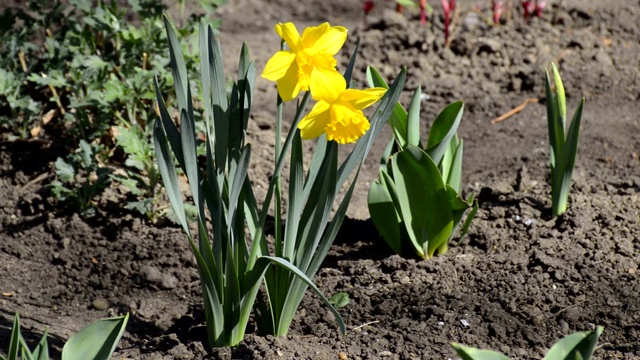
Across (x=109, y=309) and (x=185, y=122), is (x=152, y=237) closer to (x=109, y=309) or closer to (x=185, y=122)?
(x=109, y=309)

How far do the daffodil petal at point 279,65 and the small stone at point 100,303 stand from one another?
124 centimetres

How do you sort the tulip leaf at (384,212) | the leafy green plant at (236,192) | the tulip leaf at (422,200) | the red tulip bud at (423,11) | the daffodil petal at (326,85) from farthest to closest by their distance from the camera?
the red tulip bud at (423,11)
the tulip leaf at (384,212)
the tulip leaf at (422,200)
the leafy green plant at (236,192)
the daffodil petal at (326,85)

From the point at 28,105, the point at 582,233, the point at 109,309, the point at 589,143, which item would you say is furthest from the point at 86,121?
the point at 589,143

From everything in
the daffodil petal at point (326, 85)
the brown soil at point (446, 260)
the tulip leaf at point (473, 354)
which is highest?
the daffodil petal at point (326, 85)

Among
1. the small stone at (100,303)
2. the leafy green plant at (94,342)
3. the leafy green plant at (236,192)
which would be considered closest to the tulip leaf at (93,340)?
the leafy green plant at (94,342)

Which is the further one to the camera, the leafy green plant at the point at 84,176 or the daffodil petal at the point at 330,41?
the leafy green plant at the point at 84,176

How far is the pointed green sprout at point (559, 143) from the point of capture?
9.05 feet

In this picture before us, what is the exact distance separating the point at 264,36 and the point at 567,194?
2561mm

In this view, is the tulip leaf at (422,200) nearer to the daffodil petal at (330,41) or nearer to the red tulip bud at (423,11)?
the daffodil petal at (330,41)

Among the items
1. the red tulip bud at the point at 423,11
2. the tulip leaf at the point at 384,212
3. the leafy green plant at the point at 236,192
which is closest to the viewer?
the leafy green plant at the point at 236,192

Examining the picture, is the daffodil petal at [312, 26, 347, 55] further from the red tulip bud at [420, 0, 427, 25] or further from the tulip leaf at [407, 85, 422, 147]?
the red tulip bud at [420, 0, 427, 25]

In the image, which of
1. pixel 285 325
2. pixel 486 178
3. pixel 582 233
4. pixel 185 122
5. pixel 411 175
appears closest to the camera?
pixel 185 122

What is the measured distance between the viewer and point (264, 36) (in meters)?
5.05

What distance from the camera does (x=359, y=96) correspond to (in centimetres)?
190
